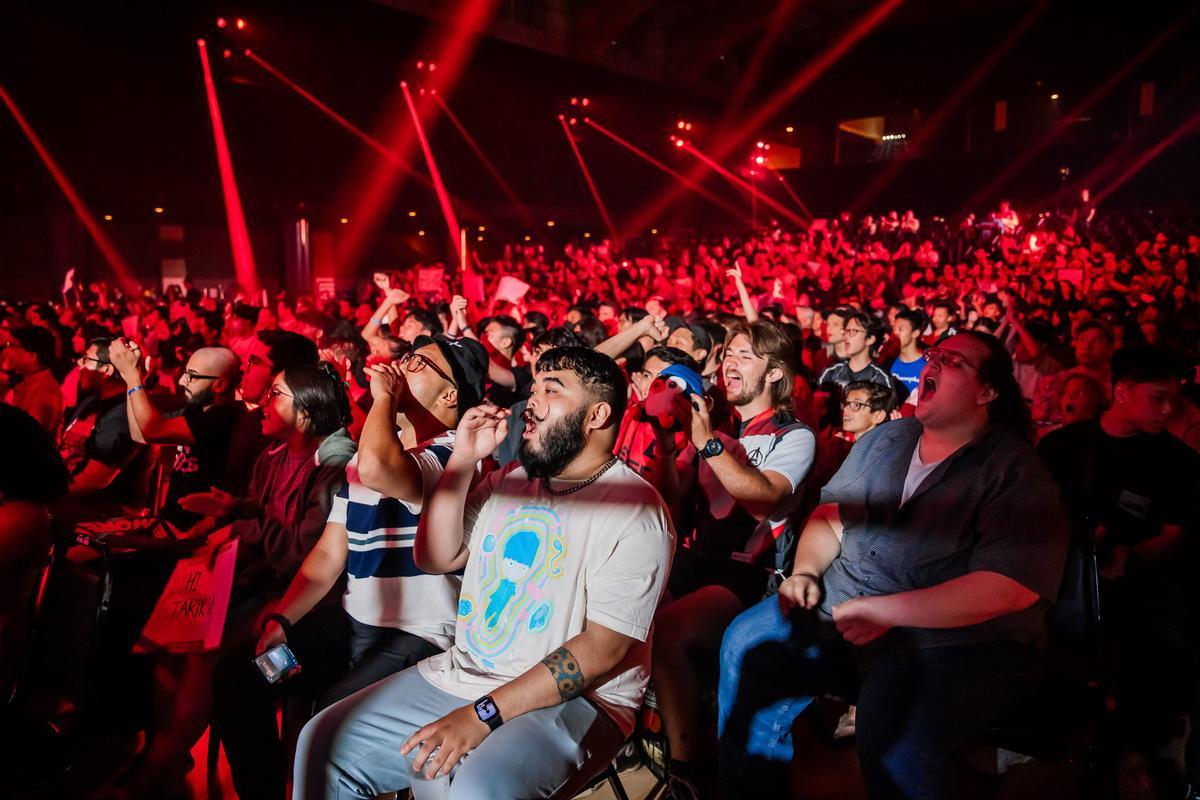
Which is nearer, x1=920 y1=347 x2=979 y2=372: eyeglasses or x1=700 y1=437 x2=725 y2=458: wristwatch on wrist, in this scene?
x1=920 y1=347 x2=979 y2=372: eyeglasses

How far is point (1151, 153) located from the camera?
17344mm

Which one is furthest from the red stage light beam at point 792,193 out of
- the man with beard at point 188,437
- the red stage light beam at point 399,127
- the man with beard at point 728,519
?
the man with beard at point 188,437

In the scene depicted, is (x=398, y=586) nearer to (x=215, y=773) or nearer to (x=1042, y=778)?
(x=215, y=773)

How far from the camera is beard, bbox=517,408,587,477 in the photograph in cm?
221

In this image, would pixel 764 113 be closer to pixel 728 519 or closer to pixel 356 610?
pixel 728 519

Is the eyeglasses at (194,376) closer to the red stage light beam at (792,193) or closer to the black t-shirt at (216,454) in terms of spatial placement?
the black t-shirt at (216,454)

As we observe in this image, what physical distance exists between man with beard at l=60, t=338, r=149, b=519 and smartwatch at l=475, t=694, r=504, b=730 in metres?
2.64

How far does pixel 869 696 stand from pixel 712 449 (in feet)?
2.83

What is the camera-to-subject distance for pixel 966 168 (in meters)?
19.9

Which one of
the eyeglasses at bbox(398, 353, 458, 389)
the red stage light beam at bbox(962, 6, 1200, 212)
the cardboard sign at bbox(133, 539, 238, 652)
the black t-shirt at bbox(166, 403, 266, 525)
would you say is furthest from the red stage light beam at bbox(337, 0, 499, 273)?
the cardboard sign at bbox(133, 539, 238, 652)

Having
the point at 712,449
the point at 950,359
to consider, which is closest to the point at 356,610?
the point at 712,449

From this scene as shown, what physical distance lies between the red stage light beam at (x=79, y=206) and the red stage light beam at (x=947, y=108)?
55.5ft

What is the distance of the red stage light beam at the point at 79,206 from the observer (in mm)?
12523

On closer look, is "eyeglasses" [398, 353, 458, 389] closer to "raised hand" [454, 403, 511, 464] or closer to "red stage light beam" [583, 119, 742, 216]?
"raised hand" [454, 403, 511, 464]
